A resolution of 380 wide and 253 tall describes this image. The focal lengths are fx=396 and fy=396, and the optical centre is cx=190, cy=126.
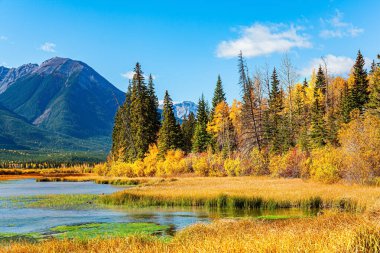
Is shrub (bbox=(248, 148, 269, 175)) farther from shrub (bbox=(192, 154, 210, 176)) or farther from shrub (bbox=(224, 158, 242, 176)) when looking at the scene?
shrub (bbox=(192, 154, 210, 176))

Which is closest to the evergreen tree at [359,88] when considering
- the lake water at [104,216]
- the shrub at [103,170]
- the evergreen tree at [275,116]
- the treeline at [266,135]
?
the treeline at [266,135]

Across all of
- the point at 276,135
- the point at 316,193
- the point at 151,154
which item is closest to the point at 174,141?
the point at 151,154

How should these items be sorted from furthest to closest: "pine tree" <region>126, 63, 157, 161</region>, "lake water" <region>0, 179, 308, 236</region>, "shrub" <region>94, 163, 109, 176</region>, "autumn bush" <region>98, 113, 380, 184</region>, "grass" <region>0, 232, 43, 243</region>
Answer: "shrub" <region>94, 163, 109, 176</region> < "pine tree" <region>126, 63, 157, 161</region> < "autumn bush" <region>98, 113, 380, 184</region> < "lake water" <region>0, 179, 308, 236</region> < "grass" <region>0, 232, 43, 243</region>

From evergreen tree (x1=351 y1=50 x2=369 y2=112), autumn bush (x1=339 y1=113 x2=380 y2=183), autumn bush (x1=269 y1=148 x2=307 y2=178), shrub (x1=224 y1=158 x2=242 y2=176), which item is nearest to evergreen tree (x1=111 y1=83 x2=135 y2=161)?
shrub (x1=224 y1=158 x2=242 y2=176)

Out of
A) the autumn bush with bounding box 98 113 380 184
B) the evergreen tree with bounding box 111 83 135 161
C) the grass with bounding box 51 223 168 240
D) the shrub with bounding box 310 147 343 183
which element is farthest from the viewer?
the evergreen tree with bounding box 111 83 135 161

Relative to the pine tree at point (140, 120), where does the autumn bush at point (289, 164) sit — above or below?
below


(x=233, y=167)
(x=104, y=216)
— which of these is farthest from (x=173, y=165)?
(x=104, y=216)

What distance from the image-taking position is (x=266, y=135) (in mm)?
68188

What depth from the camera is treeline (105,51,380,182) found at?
134 feet

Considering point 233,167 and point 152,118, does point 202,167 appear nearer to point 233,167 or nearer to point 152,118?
point 233,167

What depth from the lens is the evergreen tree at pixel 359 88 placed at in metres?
62.6

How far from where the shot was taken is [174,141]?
82938mm

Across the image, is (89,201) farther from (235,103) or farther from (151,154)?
(235,103)

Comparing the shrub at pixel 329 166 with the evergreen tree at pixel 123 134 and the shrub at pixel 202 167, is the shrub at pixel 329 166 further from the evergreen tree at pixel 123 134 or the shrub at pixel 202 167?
the evergreen tree at pixel 123 134
